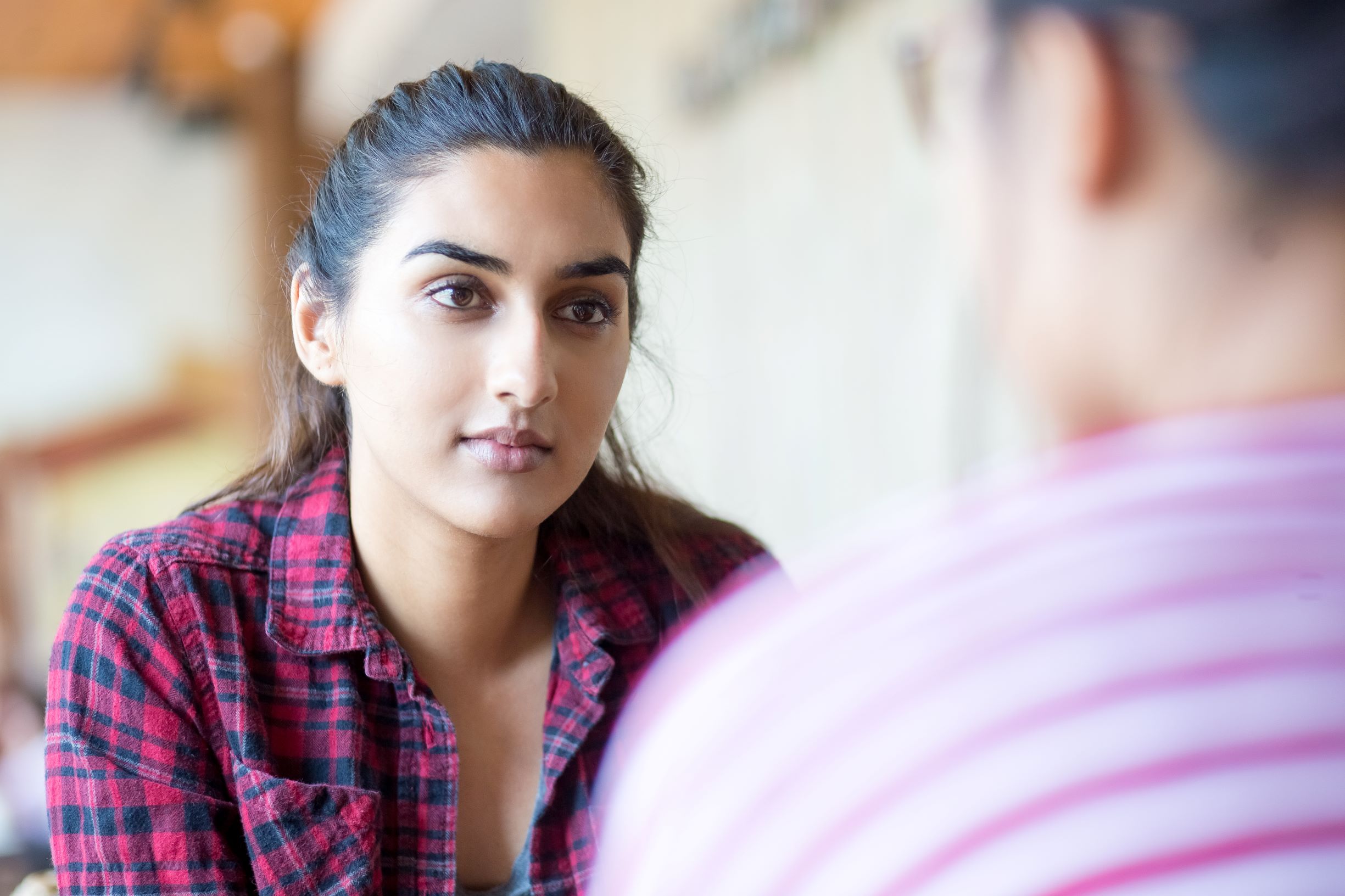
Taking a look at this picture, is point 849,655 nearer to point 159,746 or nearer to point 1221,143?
point 1221,143

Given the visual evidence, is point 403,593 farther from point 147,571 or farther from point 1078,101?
point 1078,101

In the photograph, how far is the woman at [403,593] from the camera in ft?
3.45

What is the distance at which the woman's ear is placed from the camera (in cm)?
124

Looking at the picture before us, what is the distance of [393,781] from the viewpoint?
1.16 m

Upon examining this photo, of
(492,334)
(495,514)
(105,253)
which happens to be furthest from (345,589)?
(105,253)

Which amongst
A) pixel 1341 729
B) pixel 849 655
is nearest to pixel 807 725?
pixel 849 655

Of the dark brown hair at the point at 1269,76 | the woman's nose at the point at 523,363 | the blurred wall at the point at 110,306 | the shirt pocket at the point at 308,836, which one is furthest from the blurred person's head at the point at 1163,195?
the blurred wall at the point at 110,306

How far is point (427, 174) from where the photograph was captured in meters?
1.12

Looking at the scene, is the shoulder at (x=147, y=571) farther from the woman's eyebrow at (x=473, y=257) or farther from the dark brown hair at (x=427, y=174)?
the woman's eyebrow at (x=473, y=257)

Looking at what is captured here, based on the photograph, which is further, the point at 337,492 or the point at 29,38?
the point at 29,38

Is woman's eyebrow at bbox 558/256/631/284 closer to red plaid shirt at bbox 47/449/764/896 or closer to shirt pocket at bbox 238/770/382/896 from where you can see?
red plaid shirt at bbox 47/449/764/896

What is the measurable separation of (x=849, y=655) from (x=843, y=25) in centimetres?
250

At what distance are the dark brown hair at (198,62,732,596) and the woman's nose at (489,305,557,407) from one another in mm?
164

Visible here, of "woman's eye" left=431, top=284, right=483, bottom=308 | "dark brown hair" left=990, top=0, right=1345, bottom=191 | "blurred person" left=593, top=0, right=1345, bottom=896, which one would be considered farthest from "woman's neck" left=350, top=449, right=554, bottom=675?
"dark brown hair" left=990, top=0, right=1345, bottom=191
